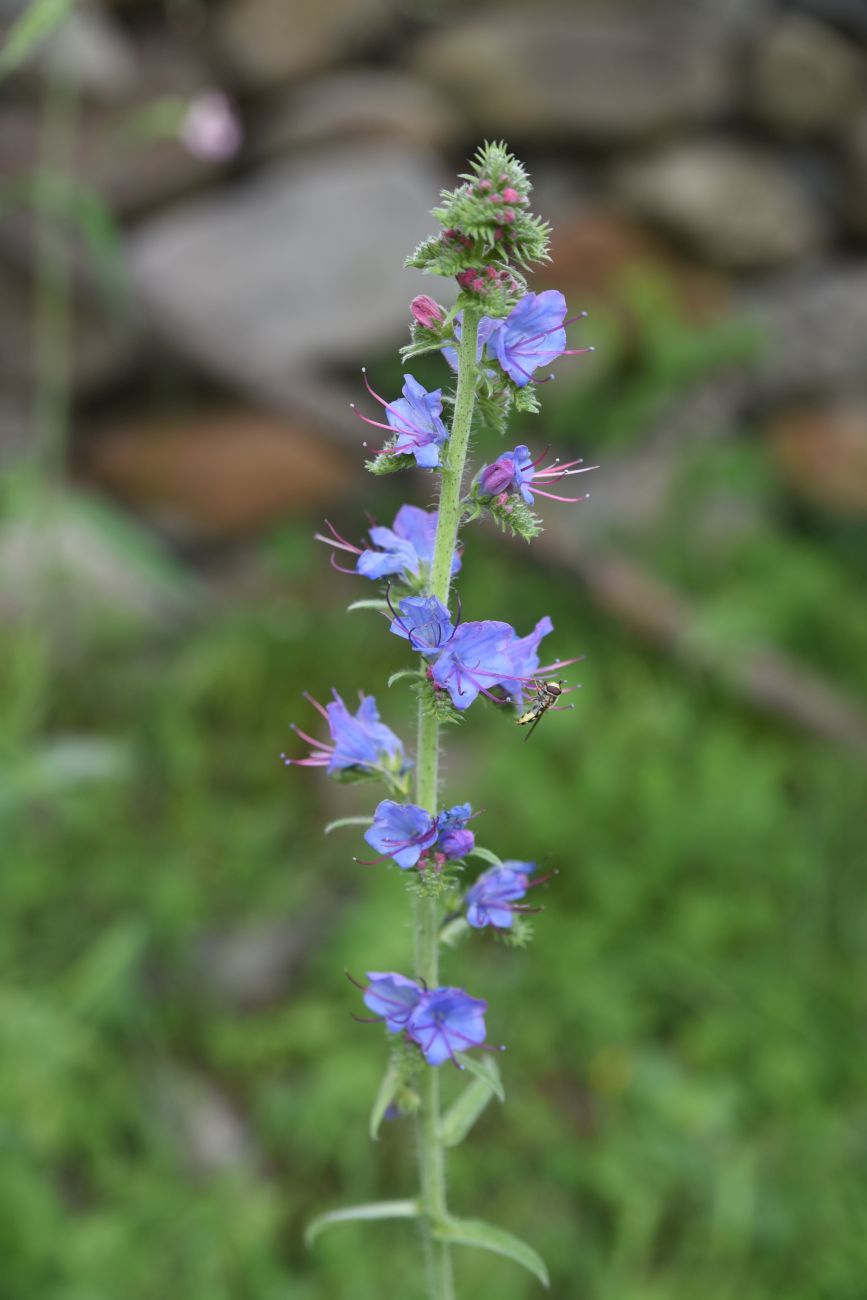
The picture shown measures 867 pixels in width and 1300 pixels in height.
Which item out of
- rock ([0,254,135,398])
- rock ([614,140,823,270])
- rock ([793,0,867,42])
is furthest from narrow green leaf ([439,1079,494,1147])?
rock ([793,0,867,42])

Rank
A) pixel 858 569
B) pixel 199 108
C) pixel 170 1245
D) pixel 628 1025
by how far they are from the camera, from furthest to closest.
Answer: pixel 858 569 < pixel 199 108 < pixel 628 1025 < pixel 170 1245

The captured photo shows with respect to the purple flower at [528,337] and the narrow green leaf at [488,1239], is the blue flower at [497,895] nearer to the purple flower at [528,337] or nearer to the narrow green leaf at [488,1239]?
the narrow green leaf at [488,1239]

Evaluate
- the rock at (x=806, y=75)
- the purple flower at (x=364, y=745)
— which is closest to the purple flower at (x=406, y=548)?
the purple flower at (x=364, y=745)

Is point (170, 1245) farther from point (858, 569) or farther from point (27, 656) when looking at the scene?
point (858, 569)

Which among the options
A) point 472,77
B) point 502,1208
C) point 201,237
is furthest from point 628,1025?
point 472,77

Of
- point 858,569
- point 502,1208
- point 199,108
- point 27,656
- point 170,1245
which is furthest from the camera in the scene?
point 858,569
